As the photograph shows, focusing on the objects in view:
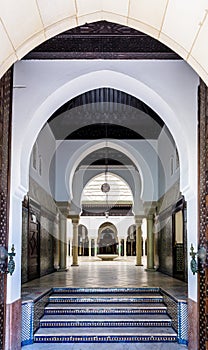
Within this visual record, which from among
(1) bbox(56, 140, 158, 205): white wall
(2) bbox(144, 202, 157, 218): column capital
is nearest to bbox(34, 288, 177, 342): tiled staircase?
(1) bbox(56, 140, 158, 205): white wall

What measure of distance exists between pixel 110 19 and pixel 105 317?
3.89 meters

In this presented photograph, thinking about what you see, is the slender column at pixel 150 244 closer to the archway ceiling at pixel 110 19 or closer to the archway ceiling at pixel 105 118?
the archway ceiling at pixel 105 118

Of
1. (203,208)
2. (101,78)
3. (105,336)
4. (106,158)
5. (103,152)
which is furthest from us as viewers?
(106,158)

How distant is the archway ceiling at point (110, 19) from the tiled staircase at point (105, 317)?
3.39m

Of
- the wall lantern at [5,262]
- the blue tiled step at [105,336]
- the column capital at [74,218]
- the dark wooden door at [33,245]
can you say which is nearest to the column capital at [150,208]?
the column capital at [74,218]

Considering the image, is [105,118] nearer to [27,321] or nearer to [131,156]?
[131,156]

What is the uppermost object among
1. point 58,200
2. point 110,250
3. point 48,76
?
point 48,76

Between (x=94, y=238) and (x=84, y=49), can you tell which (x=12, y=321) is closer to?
(x=84, y=49)

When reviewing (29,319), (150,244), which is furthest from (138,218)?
(29,319)

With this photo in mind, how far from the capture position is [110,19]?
2691 millimetres

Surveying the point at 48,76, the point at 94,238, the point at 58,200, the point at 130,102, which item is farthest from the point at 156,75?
the point at 94,238

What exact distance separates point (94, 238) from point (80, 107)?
515 inches

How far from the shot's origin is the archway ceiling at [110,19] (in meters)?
2.25

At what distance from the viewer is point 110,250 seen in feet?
73.5
